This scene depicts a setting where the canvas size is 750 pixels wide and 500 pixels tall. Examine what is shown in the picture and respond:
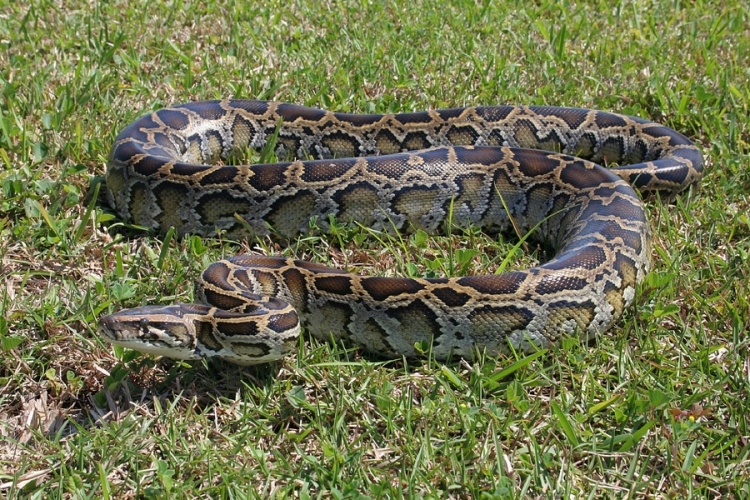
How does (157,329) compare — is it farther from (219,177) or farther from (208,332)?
(219,177)

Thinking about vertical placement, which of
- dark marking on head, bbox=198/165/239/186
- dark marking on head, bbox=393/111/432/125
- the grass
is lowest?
the grass

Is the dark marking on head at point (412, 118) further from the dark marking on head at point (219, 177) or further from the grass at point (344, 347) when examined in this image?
the dark marking on head at point (219, 177)

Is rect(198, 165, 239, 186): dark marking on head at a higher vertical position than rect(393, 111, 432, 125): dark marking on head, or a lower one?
higher

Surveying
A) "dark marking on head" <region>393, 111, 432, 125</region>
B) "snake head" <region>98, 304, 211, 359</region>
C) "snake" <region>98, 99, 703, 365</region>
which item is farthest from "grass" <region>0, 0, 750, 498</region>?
"dark marking on head" <region>393, 111, 432, 125</region>

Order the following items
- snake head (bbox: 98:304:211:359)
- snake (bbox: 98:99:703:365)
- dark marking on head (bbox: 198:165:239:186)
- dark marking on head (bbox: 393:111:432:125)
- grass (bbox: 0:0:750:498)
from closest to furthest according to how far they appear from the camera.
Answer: grass (bbox: 0:0:750:498), snake head (bbox: 98:304:211:359), snake (bbox: 98:99:703:365), dark marking on head (bbox: 198:165:239:186), dark marking on head (bbox: 393:111:432:125)

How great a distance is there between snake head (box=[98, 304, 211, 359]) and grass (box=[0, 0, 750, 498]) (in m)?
0.34

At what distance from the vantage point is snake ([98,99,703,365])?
591cm

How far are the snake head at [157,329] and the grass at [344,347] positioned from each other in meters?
0.34

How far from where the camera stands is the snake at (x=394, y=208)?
5.91 meters

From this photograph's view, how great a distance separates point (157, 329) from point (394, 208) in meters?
2.91

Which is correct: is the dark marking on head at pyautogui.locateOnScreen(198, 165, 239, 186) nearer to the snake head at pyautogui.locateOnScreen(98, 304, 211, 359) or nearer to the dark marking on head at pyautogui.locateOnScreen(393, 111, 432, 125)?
the snake head at pyautogui.locateOnScreen(98, 304, 211, 359)

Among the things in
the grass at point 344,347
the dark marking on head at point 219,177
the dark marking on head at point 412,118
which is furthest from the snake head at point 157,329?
the dark marking on head at point 412,118

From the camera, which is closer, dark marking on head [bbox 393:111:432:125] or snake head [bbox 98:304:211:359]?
snake head [bbox 98:304:211:359]

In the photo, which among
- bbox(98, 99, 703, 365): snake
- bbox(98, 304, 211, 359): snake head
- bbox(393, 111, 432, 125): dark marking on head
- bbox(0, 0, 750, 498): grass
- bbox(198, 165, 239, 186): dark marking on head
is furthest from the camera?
bbox(393, 111, 432, 125): dark marking on head
